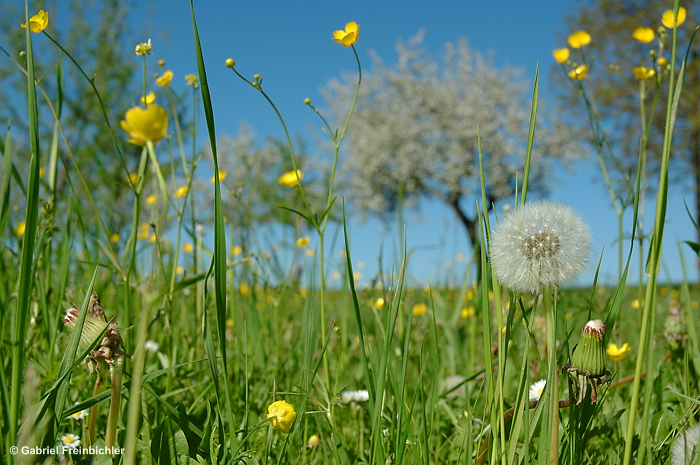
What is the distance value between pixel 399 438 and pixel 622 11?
16179mm

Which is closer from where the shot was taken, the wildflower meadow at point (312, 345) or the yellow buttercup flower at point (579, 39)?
the wildflower meadow at point (312, 345)

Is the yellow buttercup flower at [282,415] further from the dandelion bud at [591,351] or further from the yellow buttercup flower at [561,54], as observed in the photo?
the yellow buttercup flower at [561,54]

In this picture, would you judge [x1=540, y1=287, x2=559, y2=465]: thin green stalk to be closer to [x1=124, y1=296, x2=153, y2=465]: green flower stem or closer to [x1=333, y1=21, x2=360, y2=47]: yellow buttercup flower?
[x1=124, y1=296, x2=153, y2=465]: green flower stem

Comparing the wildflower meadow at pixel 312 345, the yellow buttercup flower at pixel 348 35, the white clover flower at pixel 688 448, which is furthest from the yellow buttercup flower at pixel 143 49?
the white clover flower at pixel 688 448

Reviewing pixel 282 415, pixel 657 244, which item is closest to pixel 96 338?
pixel 282 415

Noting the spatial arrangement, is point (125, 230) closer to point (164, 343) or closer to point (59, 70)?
point (164, 343)

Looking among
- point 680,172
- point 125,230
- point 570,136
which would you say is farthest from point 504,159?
point 125,230

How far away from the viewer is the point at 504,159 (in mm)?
21359

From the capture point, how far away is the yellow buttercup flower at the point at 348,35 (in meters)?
1.10

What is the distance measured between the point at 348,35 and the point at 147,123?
0.80 meters

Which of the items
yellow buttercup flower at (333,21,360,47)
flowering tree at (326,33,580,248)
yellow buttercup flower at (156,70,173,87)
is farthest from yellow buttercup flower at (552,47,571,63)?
flowering tree at (326,33,580,248)

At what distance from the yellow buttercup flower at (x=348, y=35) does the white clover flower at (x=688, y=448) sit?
0.87m

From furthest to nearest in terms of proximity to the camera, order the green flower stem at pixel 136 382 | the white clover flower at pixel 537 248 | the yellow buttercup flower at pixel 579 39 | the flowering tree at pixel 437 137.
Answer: the flowering tree at pixel 437 137
the yellow buttercup flower at pixel 579 39
the white clover flower at pixel 537 248
the green flower stem at pixel 136 382

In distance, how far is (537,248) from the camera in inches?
26.2
